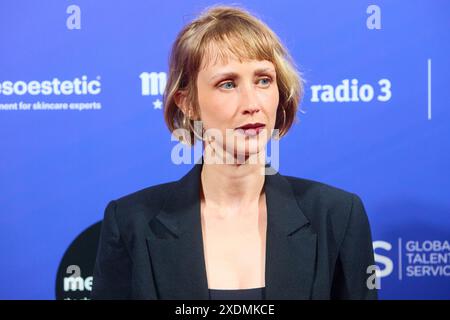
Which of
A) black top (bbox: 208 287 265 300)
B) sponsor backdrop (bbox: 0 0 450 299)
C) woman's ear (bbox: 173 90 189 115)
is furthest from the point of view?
sponsor backdrop (bbox: 0 0 450 299)

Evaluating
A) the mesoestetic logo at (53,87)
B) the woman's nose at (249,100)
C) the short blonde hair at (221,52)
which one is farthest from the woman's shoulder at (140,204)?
the mesoestetic logo at (53,87)

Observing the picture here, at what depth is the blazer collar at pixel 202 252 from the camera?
1269 millimetres

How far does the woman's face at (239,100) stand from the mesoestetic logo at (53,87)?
485mm

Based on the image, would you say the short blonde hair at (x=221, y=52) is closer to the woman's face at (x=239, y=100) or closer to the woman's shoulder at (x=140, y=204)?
the woman's face at (x=239, y=100)

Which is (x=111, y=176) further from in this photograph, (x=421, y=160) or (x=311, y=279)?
(x=421, y=160)

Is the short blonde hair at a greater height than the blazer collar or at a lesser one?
greater

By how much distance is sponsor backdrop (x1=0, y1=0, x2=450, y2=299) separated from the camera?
5.44ft

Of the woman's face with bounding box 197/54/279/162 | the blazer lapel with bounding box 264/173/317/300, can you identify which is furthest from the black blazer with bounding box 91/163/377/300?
the woman's face with bounding box 197/54/279/162

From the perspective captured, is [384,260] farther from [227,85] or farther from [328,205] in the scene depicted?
[227,85]

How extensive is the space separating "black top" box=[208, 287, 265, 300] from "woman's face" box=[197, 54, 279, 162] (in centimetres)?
30

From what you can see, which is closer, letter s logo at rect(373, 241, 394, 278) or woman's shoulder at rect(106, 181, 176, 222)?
woman's shoulder at rect(106, 181, 176, 222)

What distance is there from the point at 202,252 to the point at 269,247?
5.9 inches

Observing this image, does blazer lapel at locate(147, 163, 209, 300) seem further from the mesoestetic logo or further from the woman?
the mesoestetic logo

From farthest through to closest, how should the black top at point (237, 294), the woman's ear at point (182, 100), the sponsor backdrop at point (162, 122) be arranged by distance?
the sponsor backdrop at point (162, 122), the woman's ear at point (182, 100), the black top at point (237, 294)
